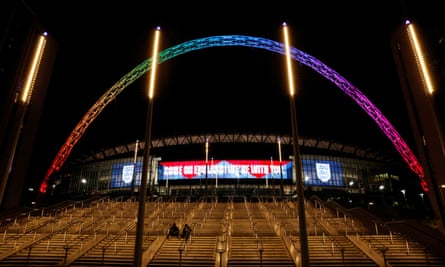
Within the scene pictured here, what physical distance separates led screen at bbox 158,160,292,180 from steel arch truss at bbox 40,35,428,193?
2344 cm

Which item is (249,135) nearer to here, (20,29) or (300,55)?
(300,55)

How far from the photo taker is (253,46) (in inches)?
1694

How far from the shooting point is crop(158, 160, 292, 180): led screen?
6103 centimetres

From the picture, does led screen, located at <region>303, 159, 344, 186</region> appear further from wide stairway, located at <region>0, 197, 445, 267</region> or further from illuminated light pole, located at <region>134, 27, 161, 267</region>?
illuminated light pole, located at <region>134, 27, 161, 267</region>

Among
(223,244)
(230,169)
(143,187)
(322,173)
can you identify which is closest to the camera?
(143,187)

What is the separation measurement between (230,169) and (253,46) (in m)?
28.9

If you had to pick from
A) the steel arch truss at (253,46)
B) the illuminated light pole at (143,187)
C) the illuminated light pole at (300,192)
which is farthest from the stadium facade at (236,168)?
the illuminated light pole at (300,192)

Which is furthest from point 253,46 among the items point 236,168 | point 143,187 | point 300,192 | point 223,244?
point 143,187

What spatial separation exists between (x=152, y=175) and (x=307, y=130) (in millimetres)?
38964

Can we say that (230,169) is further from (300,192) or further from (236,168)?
(300,192)

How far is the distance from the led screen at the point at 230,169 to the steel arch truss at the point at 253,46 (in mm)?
23436

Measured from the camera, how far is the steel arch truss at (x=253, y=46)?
1622 inches

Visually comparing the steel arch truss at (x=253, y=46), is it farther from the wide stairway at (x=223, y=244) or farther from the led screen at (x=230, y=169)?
the led screen at (x=230, y=169)

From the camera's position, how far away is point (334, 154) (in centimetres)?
6844
